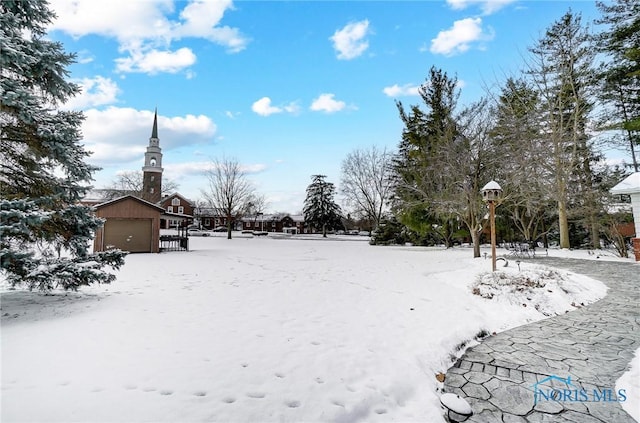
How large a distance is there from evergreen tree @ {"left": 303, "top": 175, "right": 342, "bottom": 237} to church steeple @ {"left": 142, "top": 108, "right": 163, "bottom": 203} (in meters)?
19.7

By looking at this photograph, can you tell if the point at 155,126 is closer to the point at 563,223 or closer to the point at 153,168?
the point at 153,168

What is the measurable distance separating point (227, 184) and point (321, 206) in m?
15.8

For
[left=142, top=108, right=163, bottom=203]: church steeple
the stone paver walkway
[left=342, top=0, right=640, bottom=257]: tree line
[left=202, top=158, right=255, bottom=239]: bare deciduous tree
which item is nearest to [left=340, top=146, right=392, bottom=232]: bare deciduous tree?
[left=202, top=158, right=255, bottom=239]: bare deciduous tree

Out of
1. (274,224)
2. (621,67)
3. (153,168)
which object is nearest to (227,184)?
(153,168)

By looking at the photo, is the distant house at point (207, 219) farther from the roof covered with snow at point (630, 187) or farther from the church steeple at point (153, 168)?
the roof covered with snow at point (630, 187)

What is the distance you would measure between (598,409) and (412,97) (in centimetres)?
2168

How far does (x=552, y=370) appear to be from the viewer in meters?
3.14

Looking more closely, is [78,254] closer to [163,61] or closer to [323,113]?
[163,61]

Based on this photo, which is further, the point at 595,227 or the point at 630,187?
the point at 595,227

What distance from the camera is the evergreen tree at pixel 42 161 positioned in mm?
4016

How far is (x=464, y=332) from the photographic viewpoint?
4137 millimetres

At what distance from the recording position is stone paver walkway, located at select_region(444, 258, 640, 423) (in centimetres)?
248

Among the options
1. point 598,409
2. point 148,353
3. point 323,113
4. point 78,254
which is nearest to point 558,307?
point 598,409

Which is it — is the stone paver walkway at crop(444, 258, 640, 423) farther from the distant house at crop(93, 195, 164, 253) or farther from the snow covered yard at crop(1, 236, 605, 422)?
the distant house at crop(93, 195, 164, 253)
